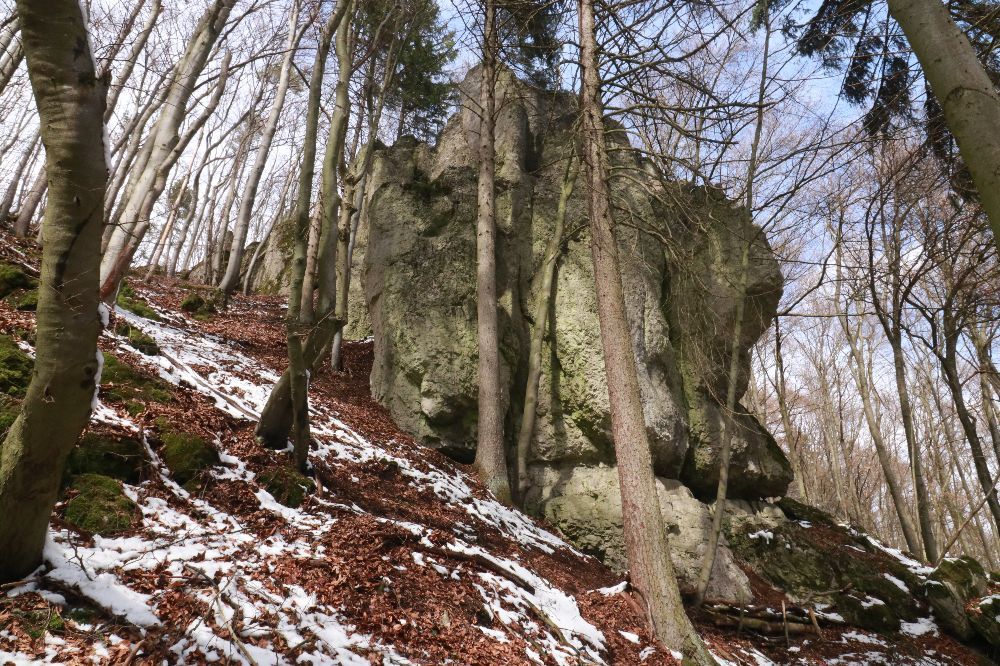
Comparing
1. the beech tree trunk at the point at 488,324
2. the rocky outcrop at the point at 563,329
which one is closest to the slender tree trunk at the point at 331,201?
the beech tree trunk at the point at 488,324

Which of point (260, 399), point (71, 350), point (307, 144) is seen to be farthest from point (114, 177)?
point (71, 350)

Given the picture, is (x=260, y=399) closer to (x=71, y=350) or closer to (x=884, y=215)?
(x=71, y=350)

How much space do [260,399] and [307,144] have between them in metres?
3.52

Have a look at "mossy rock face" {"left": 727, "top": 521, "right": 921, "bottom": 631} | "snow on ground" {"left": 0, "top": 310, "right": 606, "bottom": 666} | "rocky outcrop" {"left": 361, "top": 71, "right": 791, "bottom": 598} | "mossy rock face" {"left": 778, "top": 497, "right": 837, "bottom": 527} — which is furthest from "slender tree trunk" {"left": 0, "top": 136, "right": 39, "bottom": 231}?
"mossy rock face" {"left": 778, "top": 497, "right": 837, "bottom": 527}

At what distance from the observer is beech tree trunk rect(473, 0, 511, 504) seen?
819cm

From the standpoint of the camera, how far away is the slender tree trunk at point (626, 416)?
4582mm

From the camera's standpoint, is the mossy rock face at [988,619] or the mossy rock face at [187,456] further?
the mossy rock face at [988,619]

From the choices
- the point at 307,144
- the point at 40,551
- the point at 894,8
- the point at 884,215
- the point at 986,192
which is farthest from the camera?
the point at 884,215

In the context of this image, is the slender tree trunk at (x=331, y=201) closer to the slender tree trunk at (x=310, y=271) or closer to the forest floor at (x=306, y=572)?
the slender tree trunk at (x=310, y=271)

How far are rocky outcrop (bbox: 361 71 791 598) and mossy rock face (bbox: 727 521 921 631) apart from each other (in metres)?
1.16

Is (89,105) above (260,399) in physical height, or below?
above

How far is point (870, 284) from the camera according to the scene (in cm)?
916

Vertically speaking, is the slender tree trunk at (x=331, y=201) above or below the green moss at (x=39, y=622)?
above

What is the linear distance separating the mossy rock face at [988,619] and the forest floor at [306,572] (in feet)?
1.79
